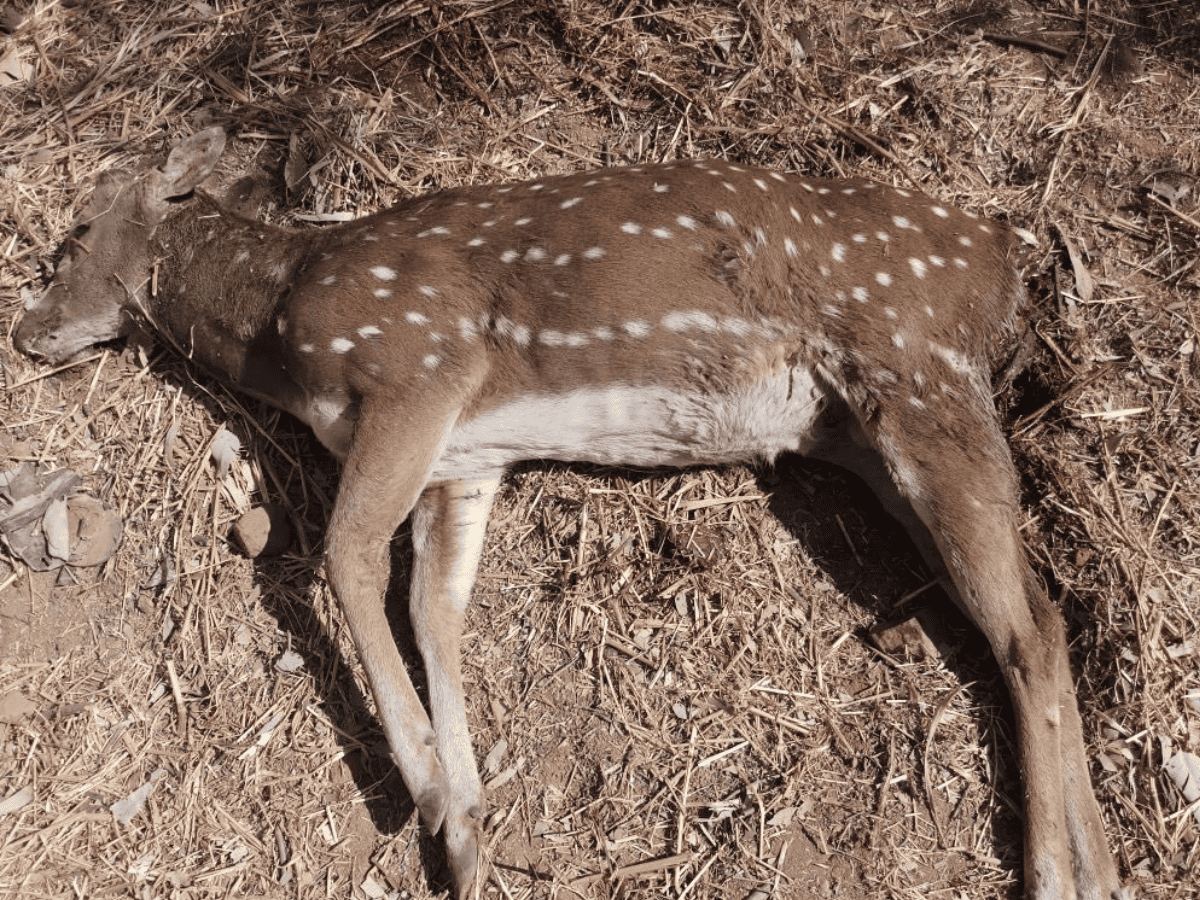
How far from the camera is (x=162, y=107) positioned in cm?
446

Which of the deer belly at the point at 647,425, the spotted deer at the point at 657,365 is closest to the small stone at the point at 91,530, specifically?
the spotted deer at the point at 657,365

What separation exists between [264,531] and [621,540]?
57.0 inches

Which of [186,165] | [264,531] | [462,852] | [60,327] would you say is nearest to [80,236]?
[60,327]

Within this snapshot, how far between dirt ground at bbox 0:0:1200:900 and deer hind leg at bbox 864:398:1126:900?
162 mm

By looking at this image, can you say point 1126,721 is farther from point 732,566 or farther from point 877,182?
point 877,182

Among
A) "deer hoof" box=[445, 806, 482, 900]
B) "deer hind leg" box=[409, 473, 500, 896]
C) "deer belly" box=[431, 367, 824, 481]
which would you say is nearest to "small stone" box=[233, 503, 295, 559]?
"deer hind leg" box=[409, 473, 500, 896]

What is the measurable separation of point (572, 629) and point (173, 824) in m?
1.65

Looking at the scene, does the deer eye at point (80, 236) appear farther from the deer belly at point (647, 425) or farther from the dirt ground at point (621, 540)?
the deer belly at point (647, 425)

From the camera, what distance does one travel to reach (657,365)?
346 centimetres

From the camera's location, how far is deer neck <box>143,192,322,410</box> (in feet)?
12.2

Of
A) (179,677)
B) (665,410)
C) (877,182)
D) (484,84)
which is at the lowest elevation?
(179,677)

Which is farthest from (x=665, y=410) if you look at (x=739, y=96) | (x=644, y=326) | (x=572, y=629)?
(x=739, y=96)

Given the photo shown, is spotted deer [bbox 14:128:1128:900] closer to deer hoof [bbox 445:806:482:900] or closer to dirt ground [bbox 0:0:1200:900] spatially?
deer hoof [bbox 445:806:482:900]

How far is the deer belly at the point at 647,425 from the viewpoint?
3508mm
